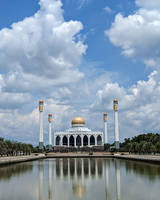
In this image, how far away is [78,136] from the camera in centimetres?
9406

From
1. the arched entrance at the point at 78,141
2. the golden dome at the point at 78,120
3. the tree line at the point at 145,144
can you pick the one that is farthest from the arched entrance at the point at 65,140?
the tree line at the point at 145,144

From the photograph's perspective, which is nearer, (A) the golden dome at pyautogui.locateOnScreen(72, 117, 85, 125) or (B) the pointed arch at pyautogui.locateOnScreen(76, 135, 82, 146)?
(B) the pointed arch at pyautogui.locateOnScreen(76, 135, 82, 146)

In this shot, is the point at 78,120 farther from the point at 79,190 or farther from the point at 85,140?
the point at 79,190

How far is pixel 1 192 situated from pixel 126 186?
6.59 meters

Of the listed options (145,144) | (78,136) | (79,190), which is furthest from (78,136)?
(79,190)

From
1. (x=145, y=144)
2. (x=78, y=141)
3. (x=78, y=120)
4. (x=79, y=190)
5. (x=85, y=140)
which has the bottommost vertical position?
(x=79, y=190)

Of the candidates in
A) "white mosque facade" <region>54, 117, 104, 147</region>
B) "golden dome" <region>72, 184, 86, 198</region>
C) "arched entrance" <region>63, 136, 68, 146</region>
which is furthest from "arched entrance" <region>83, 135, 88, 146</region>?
"golden dome" <region>72, 184, 86, 198</region>

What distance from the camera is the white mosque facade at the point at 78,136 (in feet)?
303

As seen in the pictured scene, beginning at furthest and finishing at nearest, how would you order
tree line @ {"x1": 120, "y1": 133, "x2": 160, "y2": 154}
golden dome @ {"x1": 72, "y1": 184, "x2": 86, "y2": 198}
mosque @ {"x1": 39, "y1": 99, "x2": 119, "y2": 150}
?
mosque @ {"x1": 39, "y1": 99, "x2": 119, "y2": 150} < tree line @ {"x1": 120, "y1": 133, "x2": 160, "y2": 154} < golden dome @ {"x1": 72, "y1": 184, "x2": 86, "y2": 198}

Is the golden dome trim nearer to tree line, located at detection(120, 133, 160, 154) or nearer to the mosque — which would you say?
the mosque

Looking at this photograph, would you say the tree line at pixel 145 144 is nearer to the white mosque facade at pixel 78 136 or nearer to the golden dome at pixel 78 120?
the white mosque facade at pixel 78 136

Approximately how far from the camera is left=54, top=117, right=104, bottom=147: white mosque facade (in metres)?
92.5

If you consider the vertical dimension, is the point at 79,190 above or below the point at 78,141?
below

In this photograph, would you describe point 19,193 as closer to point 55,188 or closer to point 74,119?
point 55,188
